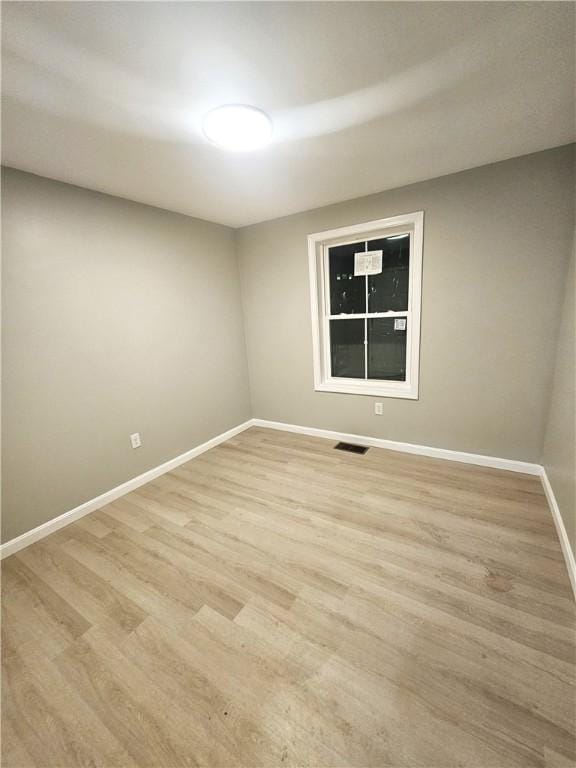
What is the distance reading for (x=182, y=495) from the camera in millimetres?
2410

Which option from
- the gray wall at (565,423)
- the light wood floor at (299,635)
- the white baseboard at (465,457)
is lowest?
the light wood floor at (299,635)

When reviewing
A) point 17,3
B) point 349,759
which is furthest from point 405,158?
point 349,759

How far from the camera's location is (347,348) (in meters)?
3.12

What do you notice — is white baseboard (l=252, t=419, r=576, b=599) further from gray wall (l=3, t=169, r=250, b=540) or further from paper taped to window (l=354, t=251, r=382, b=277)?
paper taped to window (l=354, t=251, r=382, b=277)

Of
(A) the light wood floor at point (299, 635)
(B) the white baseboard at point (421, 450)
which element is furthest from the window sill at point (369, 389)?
(A) the light wood floor at point (299, 635)

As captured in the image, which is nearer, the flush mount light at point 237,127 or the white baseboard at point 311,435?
the flush mount light at point 237,127

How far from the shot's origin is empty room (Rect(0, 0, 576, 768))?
103 cm

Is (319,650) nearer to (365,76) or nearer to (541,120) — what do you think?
(365,76)

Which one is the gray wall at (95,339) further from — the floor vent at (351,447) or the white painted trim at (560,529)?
the white painted trim at (560,529)

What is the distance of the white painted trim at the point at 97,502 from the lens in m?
1.92

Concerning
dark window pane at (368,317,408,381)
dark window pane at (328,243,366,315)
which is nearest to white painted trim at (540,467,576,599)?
dark window pane at (368,317,408,381)

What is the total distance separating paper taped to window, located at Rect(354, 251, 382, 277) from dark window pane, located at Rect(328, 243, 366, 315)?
0.05 m

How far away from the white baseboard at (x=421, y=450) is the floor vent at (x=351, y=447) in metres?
0.06

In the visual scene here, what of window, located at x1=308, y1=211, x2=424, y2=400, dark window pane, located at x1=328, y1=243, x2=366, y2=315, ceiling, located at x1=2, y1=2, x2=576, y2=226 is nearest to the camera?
ceiling, located at x1=2, y1=2, x2=576, y2=226
